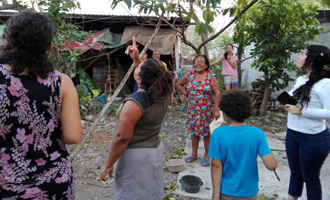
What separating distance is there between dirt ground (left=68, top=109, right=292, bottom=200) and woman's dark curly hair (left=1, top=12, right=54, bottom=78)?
2229 millimetres

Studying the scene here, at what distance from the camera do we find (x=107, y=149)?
4.92m

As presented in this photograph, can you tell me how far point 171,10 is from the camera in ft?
12.6

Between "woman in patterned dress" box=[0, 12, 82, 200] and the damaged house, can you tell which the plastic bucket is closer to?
"woman in patterned dress" box=[0, 12, 82, 200]

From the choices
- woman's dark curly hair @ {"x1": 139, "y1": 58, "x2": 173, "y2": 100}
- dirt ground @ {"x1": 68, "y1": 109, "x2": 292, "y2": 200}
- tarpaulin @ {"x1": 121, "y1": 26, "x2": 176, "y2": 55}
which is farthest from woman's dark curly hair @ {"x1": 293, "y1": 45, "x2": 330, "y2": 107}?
tarpaulin @ {"x1": 121, "y1": 26, "x2": 176, "y2": 55}

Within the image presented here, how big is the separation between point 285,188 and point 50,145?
3.00 meters

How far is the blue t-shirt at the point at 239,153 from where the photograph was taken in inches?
70.2

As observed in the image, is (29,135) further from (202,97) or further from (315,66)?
(202,97)

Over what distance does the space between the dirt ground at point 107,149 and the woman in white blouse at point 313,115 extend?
146 centimetres

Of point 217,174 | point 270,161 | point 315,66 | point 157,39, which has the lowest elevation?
point 217,174

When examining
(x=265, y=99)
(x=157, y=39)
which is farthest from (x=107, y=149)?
(x=265, y=99)

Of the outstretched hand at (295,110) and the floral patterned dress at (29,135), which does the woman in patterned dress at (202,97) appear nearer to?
the outstretched hand at (295,110)

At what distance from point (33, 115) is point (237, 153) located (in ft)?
4.26

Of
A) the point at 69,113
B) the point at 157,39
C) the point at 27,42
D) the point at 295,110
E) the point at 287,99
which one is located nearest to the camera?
the point at 27,42

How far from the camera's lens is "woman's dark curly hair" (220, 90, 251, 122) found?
1.82 meters
